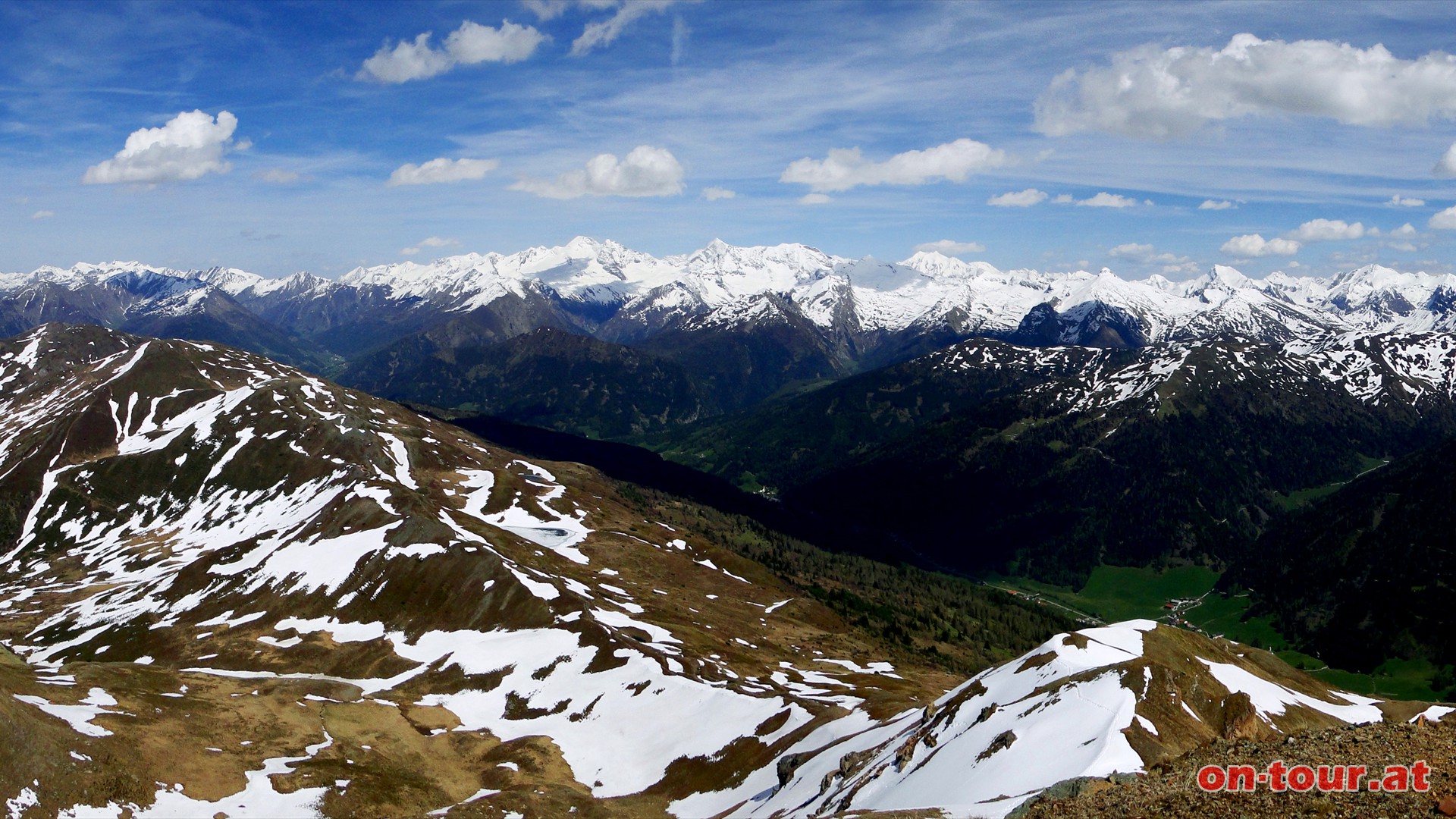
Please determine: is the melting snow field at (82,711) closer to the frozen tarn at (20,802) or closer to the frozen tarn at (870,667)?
the frozen tarn at (20,802)

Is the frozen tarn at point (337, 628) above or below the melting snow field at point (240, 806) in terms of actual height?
below

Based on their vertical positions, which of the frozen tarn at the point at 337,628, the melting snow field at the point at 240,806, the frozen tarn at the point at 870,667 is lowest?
the frozen tarn at the point at 870,667

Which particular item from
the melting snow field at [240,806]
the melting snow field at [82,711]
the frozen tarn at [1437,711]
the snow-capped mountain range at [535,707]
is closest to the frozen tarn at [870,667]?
the snow-capped mountain range at [535,707]

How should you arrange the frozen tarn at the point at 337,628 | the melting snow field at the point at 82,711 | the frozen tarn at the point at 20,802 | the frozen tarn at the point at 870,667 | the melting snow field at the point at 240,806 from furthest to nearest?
the frozen tarn at the point at 870,667
the frozen tarn at the point at 337,628
the melting snow field at the point at 82,711
the melting snow field at the point at 240,806
the frozen tarn at the point at 20,802

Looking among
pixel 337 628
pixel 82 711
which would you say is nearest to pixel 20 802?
pixel 82 711

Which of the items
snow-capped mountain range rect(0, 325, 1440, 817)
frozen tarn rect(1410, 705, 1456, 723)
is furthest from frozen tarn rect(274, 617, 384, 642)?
frozen tarn rect(1410, 705, 1456, 723)

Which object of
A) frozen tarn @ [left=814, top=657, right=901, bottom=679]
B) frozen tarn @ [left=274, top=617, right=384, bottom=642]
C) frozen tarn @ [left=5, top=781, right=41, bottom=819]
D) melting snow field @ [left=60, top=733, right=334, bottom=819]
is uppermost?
frozen tarn @ [left=5, top=781, right=41, bottom=819]

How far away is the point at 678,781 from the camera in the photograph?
11106 centimetres

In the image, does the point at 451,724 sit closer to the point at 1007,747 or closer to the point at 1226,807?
the point at 1007,747

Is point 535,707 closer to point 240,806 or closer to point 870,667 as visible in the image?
point 240,806

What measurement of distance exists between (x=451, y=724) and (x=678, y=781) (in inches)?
1646

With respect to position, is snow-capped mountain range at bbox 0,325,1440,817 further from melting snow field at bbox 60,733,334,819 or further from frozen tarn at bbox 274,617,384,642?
frozen tarn at bbox 274,617,384,642

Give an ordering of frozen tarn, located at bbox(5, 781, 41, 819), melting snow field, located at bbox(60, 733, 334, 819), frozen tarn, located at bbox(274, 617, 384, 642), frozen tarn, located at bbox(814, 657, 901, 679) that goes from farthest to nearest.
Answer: frozen tarn, located at bbox(814, 657, 901, 679) < frozen tarn, located at bbox(274, 617, 384, 642) < melting snow field, located at bbox(60, 733, 334, 819) < frozen tarn, located at bbox(5, 781, 41, 819)

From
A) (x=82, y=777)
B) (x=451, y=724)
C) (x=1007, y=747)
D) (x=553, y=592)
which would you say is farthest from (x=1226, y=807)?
(x=553, y=592)
